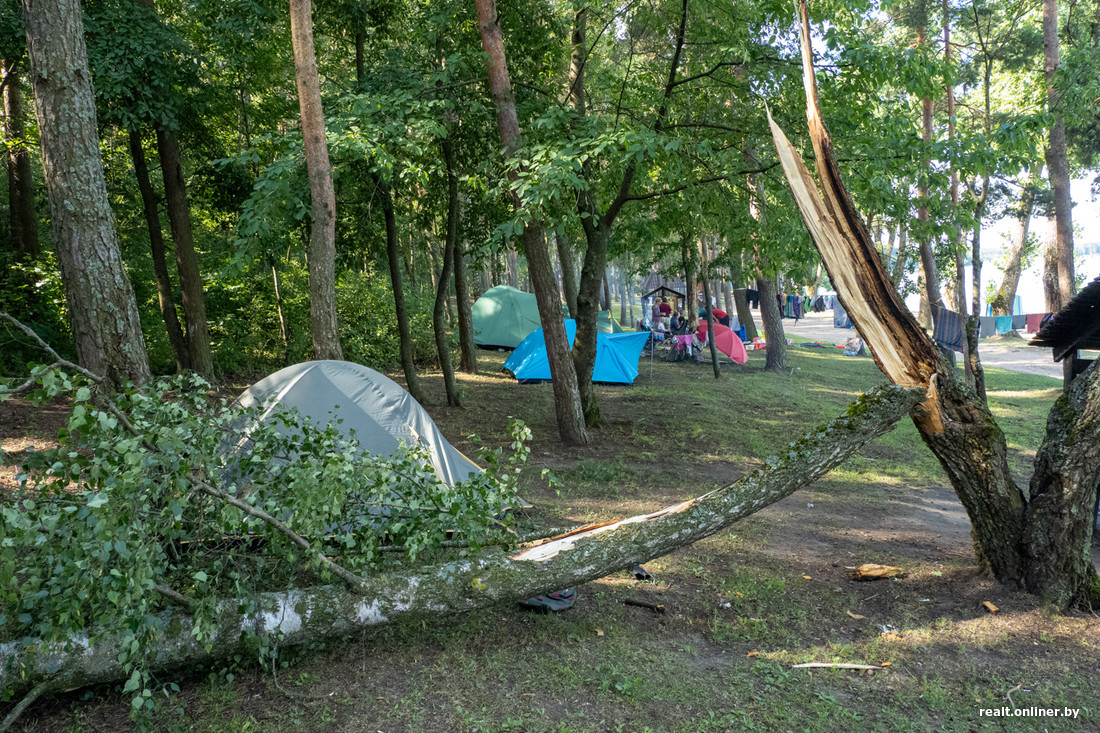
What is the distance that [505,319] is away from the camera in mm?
20672

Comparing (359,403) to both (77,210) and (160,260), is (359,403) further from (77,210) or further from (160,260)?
(160,260)

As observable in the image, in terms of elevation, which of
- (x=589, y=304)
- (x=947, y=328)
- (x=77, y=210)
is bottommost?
(x=947, y=328)

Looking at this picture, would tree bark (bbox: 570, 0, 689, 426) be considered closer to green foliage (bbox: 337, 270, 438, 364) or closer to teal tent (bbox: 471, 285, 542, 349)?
green foliage (bbox: 337, 270, 438, 364)

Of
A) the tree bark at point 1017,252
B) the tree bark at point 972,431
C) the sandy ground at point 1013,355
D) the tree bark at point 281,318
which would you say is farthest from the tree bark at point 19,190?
the tree bark at point 1017,252

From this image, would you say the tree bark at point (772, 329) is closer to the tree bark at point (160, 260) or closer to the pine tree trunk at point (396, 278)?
the pine tree trunk at point (396, 278)

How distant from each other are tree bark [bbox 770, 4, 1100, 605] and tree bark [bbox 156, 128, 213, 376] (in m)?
8.11

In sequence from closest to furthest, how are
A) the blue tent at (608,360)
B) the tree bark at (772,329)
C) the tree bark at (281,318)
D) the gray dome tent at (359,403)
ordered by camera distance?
the gray dome tent at (359,403)
the tree bark at (281,318)
the blue tent at (608,360)
the tree bark at (772,329)

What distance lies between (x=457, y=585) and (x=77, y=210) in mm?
3661

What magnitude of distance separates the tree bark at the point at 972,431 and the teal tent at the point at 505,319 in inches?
624

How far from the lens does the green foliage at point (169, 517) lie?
9.16 ft

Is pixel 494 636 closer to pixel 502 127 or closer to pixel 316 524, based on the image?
pixel 316 524

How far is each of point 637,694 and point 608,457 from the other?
17.5 feet

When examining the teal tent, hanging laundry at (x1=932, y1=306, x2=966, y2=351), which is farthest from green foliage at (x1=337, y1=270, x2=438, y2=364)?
hanging laundry at (x1=932, y1=306, x2=966, y2=351)

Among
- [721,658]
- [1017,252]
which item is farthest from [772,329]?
[721,658]
